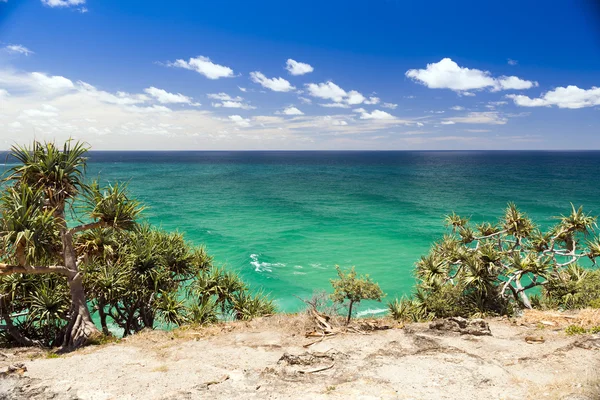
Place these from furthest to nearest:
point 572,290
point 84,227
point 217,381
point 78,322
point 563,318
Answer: point 572,290
point 563,318
point 78,322
point 84,227
point 217,381

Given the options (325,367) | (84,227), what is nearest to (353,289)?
(325,367)

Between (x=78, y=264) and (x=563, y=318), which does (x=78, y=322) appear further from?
(x=563, y=318)

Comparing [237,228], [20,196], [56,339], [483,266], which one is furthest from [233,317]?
[237,228]

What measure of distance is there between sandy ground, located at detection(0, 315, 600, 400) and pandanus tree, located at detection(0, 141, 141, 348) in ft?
7.00

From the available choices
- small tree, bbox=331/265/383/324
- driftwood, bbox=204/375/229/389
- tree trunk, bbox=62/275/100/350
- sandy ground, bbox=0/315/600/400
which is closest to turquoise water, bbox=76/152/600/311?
small tree, bbox=331/265/383/324

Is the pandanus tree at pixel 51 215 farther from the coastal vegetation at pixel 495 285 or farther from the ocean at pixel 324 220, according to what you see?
the coastal vegetation at pixel 495 285

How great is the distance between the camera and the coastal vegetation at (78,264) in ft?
34.7

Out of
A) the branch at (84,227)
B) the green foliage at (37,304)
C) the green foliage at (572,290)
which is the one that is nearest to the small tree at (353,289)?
the green foliage at (572,290)

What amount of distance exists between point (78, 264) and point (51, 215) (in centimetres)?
332

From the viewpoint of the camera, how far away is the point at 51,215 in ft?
36.3

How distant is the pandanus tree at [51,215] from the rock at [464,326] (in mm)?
11899

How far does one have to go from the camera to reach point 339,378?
8531 millimetres

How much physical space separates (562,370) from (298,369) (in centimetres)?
681

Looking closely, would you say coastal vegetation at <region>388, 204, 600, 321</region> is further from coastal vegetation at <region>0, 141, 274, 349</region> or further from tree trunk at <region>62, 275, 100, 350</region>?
tree trunk at <region>62, 275, 100, 350</region>
